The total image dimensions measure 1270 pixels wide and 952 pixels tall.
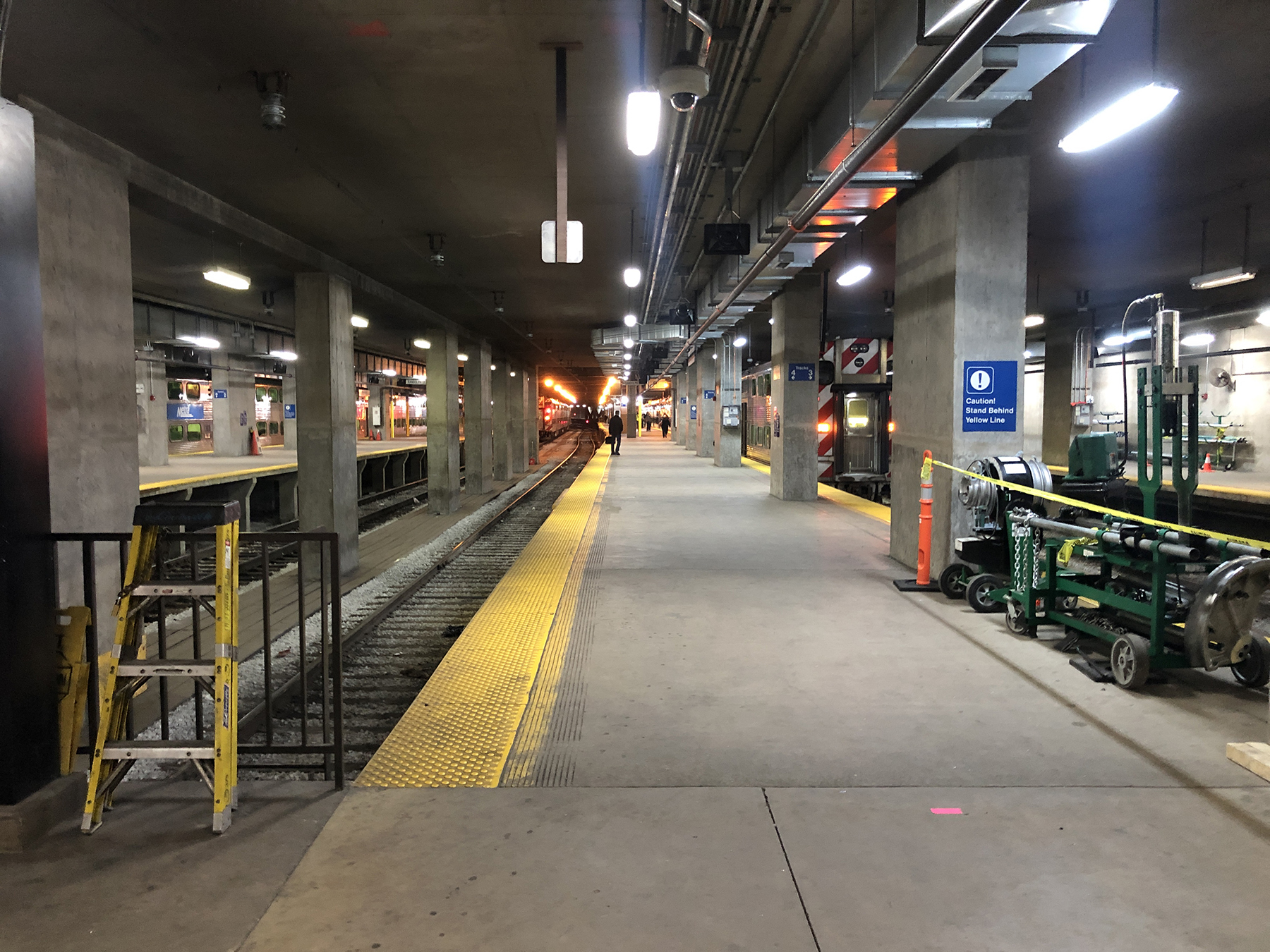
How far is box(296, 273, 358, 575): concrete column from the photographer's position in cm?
1043

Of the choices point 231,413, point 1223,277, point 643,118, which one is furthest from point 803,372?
point 231,413

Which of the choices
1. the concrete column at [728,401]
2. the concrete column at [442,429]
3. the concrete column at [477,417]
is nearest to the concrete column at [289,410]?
the concrete column at [477,417]

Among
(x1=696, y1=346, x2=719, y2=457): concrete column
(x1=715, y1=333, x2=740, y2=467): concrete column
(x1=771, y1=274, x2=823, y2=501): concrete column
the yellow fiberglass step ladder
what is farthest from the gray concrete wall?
(x1=696, y1=346, x2=719, y2=457): concrete column

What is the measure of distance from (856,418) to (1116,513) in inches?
487

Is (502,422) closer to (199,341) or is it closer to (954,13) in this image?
(199,341)

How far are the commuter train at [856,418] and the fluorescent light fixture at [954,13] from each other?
10341mm

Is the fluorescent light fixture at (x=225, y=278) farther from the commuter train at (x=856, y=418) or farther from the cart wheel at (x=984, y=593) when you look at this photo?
the cart wheel at (x=984, y=593)

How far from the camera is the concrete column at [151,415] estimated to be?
56.7ft

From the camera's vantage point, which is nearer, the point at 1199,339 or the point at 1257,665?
the point at 1257,665

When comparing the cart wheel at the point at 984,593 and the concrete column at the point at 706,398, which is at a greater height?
the concrete column at the point at 706,398

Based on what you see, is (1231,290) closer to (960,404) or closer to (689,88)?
(960,404)

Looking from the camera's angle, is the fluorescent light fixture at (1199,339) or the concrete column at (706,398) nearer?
the fluorescent light fixture at (1199,339)

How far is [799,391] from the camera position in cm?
1388

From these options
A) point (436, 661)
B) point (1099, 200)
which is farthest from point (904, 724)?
point (1099, 200)
